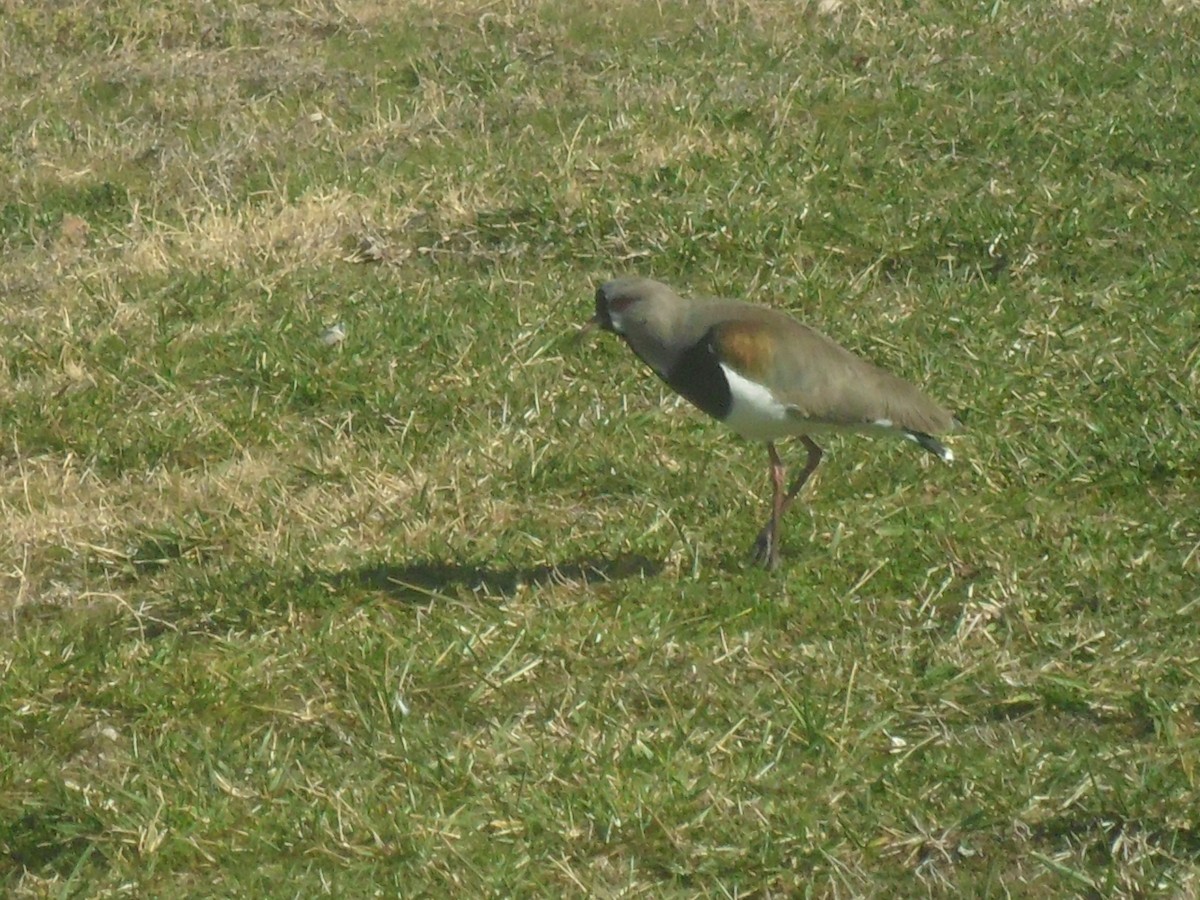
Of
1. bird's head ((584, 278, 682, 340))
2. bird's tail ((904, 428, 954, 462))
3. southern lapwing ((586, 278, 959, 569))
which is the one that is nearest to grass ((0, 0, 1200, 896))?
bird's tail ((904, 428, 954, 462))

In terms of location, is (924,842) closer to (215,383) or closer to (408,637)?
(408,637)

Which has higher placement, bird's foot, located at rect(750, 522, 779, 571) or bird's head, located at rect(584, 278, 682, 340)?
bird's head, located at rect(584, 278, 682, 340)

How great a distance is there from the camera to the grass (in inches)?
195

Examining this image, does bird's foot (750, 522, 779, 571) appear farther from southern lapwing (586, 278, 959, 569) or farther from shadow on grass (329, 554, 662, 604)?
shadow on grass (329, 554, 662, 604)

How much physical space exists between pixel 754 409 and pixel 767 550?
472 millimetres

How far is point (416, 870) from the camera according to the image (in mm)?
4832

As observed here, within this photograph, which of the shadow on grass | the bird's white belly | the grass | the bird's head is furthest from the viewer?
the bird's head

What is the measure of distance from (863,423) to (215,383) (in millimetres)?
2954

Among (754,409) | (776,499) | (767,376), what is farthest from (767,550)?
(767,376)

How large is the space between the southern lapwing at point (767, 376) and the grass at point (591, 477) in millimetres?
339

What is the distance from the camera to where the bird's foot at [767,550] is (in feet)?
20.0

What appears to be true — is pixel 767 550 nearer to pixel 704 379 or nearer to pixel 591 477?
pixel 704 379

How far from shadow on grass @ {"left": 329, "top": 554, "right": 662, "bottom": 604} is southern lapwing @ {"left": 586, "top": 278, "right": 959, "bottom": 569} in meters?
0.47

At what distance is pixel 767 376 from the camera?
603 centimetres
